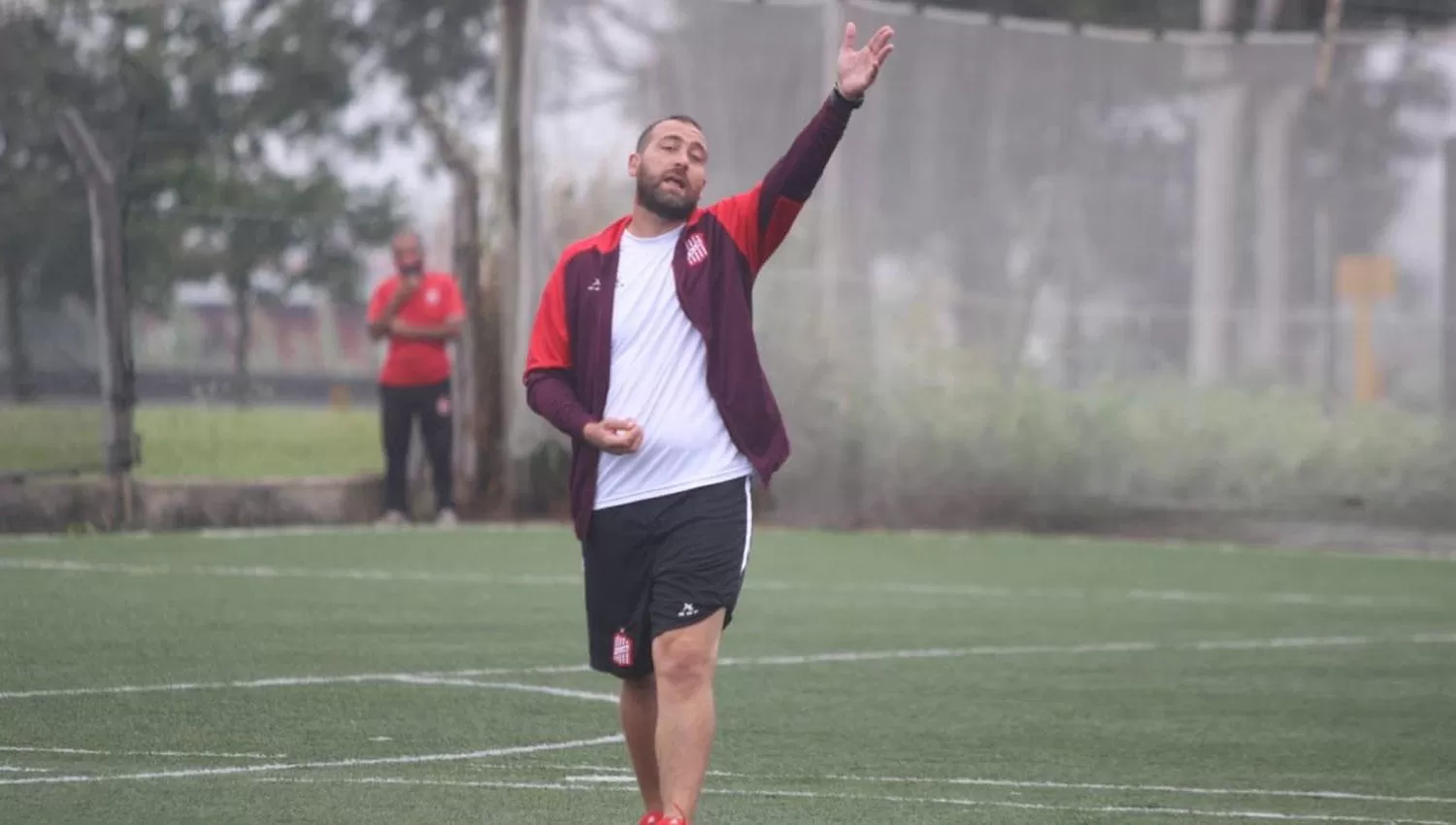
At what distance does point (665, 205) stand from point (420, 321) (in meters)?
12.4

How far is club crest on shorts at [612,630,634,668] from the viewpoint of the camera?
6531 millimetres

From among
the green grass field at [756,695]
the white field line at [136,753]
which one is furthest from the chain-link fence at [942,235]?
the white field line at [136,753]

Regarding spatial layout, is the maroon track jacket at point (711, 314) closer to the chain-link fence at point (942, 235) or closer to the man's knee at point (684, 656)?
the man's knee at point (684, 656)

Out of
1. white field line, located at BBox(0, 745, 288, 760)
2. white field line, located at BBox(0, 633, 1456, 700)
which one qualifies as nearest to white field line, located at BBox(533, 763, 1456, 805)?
white field line, located at BBox(0, 745, 288, 760)

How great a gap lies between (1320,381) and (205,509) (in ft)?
29.3

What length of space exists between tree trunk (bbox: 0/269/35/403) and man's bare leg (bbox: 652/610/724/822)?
40.4ft

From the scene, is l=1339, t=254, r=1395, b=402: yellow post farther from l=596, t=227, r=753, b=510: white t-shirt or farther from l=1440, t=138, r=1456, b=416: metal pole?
l=596, t=227, r=753, b=510: white t-shirt

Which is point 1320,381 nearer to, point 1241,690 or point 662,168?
point 1241,690

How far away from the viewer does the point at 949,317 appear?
2019 centimetres

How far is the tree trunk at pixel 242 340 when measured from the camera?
1914cm

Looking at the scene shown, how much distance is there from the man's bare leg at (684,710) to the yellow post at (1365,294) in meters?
14.7

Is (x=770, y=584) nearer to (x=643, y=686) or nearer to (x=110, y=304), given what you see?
(x=110, y=304)

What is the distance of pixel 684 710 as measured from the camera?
6.37 m

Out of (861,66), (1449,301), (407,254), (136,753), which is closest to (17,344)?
(407,254)
